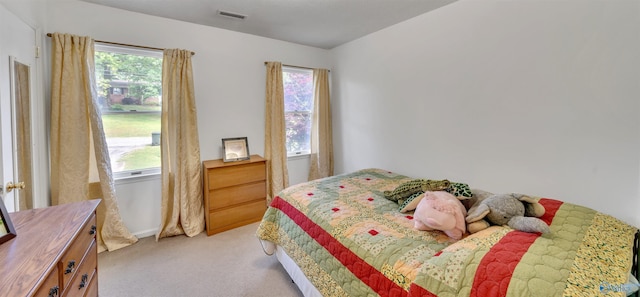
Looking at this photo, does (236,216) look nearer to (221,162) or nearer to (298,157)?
(221,162)

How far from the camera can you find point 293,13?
2.62m

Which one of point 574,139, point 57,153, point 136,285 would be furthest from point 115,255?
point 574,139

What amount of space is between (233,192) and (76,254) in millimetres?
1826

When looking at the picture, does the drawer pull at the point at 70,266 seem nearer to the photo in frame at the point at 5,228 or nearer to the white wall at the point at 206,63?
the photo in frame at the point at 5,228

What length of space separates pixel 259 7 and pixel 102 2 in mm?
1411

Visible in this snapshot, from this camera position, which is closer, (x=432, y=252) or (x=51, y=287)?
(x=51, y=287)

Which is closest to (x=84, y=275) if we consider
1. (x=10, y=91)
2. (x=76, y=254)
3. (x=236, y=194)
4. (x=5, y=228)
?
(x=76, y=254)

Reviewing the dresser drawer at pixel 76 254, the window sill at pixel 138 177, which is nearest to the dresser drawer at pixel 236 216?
the window sill at pixel 138 177

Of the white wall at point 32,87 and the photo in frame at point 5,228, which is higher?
the white wall at point 32,87

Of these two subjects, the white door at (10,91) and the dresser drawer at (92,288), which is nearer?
the dresser drawer at (92,288)

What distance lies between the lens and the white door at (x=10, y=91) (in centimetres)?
148

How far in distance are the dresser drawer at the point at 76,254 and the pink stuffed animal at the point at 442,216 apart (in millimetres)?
1659

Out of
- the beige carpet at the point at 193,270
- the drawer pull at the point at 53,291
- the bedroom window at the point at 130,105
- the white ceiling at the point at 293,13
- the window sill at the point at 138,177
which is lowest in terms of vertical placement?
the beige carpet at the point at 193,270

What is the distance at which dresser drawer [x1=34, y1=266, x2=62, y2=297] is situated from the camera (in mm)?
820
